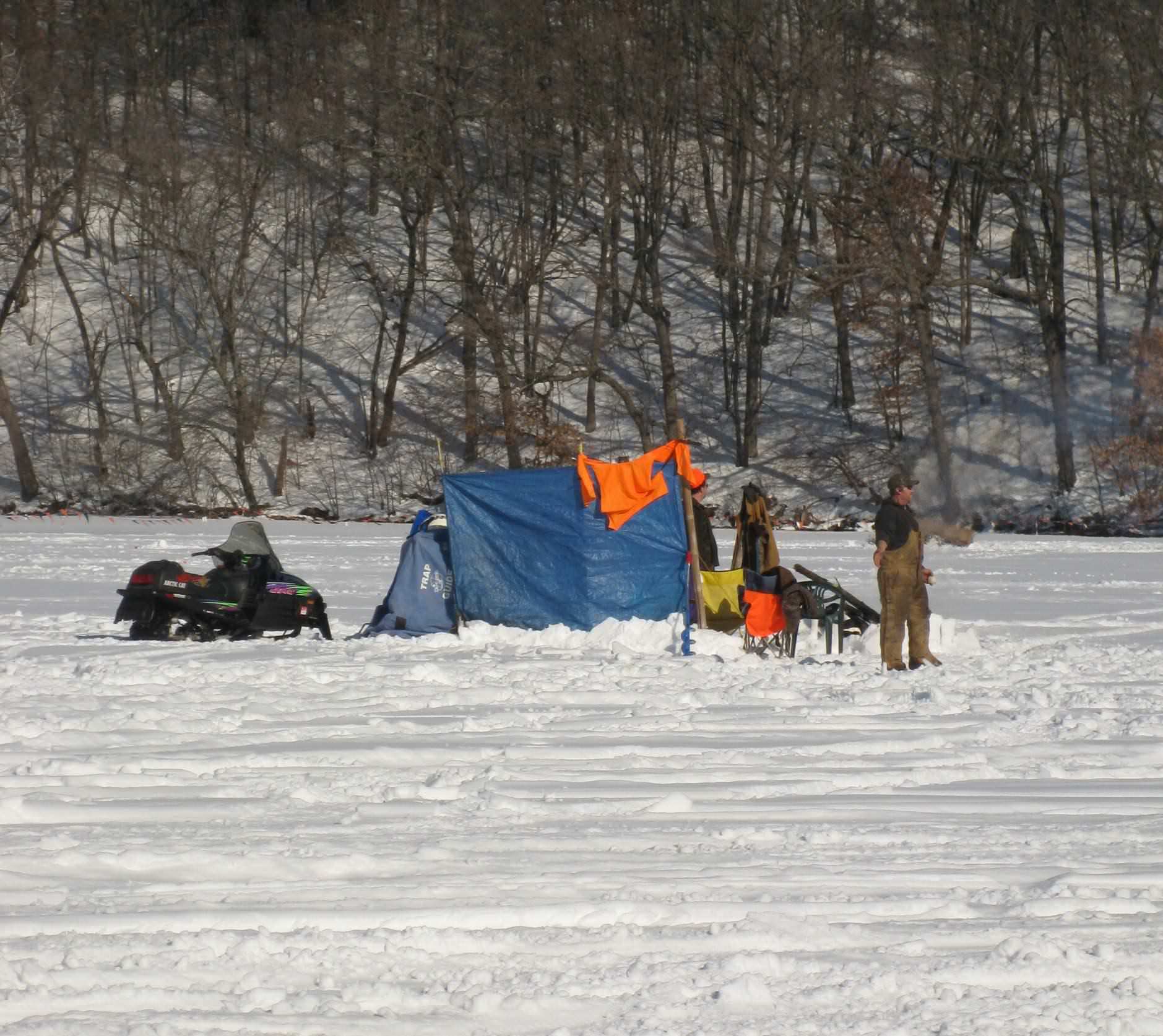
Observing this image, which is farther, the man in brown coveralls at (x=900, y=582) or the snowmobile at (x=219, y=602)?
the snowmobile at (x=219, y=602)

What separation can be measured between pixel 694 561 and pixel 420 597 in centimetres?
232

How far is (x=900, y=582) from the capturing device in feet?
37.4

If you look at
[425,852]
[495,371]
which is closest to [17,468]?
[495,371]

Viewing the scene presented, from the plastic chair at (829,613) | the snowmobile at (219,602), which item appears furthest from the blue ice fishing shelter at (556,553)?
the snowmobile at (219,602)

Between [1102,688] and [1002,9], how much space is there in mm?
32021

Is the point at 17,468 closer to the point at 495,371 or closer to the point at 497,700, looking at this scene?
the point at 495,371

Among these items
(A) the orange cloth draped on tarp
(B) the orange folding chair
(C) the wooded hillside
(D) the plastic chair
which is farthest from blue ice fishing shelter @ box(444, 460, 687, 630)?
(C) the wooded hillside

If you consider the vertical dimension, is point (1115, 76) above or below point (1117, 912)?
above

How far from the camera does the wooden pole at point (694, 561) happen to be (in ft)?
41.7

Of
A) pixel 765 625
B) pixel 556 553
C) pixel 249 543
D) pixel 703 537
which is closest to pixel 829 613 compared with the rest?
pixel 765 625

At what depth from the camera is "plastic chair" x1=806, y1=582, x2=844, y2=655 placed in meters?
12.4

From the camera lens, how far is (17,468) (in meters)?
37.1

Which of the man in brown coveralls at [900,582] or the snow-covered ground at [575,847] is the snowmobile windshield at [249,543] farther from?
the man in brown coveralls at [900,582]

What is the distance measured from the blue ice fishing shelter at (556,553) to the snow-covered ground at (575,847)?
4.42 feet
